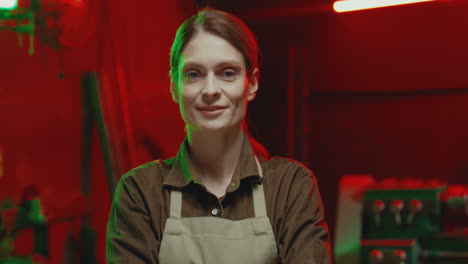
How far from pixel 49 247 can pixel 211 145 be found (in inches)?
50.4

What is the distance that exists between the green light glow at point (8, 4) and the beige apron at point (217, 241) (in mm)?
1180

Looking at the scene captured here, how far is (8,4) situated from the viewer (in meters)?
2.04

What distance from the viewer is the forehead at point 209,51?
1293 mm

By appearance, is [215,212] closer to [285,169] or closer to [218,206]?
[218,206]

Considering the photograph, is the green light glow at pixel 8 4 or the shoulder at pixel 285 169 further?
the green light glow at pixel 8 4

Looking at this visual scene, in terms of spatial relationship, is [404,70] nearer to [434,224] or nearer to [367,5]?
[367,5]

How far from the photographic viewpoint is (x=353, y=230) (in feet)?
7.14

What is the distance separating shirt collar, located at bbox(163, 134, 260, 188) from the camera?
1342 millimetres

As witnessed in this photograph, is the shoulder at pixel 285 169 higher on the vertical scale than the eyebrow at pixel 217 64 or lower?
lower

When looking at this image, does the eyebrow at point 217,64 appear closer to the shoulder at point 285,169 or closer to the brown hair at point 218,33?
the brown hair at point 218,33

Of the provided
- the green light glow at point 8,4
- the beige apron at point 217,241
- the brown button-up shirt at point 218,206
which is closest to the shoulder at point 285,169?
the brown button-up shirt at point 218,206

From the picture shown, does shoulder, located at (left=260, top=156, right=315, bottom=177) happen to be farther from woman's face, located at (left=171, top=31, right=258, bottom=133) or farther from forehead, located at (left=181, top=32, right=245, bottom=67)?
forehead, located at (left=181, top=32, right=245, bottom=67)

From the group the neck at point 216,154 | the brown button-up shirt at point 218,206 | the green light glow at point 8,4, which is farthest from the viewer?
the green light glow at point 8,4

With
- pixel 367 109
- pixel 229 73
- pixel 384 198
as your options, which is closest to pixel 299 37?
pixel 367 109
